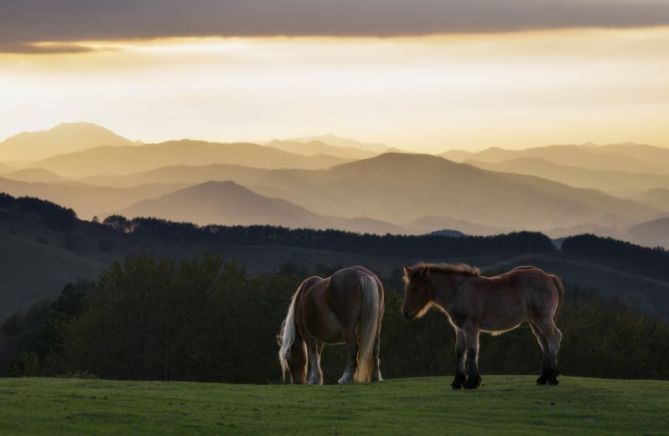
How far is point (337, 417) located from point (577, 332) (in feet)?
169

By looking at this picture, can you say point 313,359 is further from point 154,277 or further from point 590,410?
point 154,277

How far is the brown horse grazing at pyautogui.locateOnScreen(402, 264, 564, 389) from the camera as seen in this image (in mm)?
22984

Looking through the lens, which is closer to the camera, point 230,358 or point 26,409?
point 26,409

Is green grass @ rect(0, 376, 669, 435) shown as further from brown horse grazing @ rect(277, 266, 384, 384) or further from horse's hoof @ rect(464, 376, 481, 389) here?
brown horse grazing @ rect(277, 266, 384, 384)

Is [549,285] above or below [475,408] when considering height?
above

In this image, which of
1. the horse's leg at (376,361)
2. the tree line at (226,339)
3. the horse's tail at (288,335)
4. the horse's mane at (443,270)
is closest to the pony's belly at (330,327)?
the horse's tail at (288,335)

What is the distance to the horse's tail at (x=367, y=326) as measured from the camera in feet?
83.7

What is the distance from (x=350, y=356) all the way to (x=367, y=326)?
783 mm

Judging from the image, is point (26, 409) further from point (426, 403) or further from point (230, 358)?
point (230, 358)

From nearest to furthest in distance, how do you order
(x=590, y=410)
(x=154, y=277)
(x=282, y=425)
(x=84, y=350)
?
(x=282, y=425)
(x=590, y=410)
(x=84, y=350)
(x=154, y=277)

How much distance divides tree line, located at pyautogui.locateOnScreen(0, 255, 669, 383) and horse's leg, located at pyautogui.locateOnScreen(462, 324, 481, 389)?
117ft

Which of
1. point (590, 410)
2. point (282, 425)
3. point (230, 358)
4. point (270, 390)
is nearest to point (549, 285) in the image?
point (590, 410)

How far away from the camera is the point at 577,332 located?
6838 centimetres

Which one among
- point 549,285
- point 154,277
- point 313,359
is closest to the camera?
point 549,285
